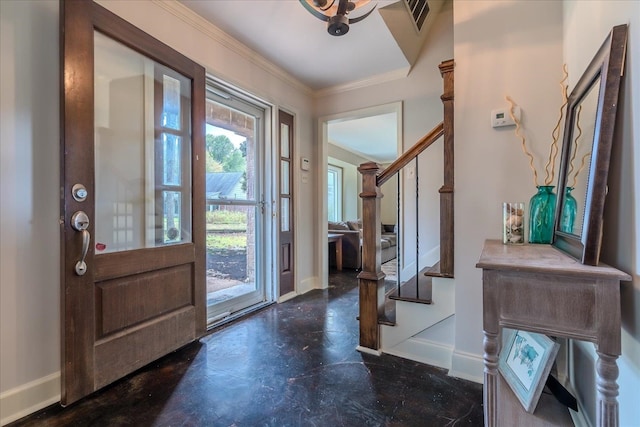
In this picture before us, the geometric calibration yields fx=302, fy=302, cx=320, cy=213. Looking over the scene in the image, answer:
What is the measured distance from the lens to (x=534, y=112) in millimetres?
1556

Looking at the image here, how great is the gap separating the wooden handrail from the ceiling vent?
3.78ft

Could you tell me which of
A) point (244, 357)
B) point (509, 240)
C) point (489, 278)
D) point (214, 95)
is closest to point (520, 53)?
point (509, 240)

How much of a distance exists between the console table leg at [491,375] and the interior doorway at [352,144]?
1.37 meters

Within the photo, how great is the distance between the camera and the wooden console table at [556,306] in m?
0.83

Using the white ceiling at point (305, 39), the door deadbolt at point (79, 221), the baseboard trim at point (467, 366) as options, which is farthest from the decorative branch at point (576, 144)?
the door deadbolt at point (79, 221)

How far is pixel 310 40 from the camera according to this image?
2.56 meters

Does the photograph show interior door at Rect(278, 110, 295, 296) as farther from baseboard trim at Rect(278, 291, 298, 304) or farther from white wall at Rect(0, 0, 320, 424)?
white wall at Rect(0, 0, 320, 424)

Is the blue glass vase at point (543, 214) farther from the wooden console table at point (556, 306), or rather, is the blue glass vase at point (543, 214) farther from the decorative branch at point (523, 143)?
the wooden console table at point (556, 306)

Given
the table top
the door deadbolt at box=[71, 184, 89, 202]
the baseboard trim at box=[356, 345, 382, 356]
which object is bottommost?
the baseboard trim at box=[356, 345, 382, 356]

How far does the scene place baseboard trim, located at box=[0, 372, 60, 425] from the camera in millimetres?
1366

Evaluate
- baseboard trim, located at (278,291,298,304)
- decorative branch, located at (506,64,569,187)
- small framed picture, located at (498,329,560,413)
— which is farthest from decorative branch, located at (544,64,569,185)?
baseboard trim, located at (278,291,298,304)

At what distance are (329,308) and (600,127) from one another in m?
2.46

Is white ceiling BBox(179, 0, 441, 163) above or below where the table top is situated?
above

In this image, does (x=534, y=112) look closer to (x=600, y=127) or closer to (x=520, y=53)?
(x=520, y=53)
